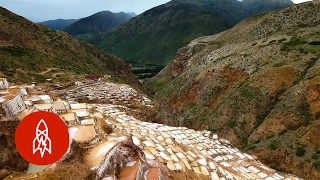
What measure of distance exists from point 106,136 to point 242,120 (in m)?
28.9

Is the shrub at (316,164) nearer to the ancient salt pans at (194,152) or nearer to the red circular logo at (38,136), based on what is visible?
the ancient salt pans at (194,152)

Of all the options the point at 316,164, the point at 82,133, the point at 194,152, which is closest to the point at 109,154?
the point at 82,133

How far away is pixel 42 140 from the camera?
367 centimetres

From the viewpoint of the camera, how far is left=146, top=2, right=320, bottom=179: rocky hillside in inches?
1005

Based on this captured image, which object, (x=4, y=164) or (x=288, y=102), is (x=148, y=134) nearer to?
(x=4, y=164)

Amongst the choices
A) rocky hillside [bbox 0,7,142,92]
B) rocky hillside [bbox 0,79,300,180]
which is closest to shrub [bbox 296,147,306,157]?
rocky hillside [bbox 0,79,300,180]

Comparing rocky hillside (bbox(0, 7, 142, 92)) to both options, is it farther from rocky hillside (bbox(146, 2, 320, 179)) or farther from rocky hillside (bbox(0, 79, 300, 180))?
rocky hillside (bbox(0, 79, 300, 180))

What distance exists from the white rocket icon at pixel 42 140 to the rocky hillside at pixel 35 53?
67.3 ft

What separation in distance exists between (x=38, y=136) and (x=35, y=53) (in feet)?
Answer: 118

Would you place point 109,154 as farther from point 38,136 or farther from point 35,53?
point 35,53

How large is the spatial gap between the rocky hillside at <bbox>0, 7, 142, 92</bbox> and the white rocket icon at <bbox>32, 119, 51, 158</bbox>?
→ 20.5 metres

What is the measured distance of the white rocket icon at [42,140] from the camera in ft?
12.1

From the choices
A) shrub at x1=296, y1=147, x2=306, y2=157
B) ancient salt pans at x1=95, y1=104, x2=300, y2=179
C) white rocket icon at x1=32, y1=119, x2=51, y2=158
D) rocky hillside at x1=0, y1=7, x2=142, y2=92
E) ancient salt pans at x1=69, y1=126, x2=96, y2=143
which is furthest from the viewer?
rocky hillside at x1=0, y1=7, x2=142, y2=92

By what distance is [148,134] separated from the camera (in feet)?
35.6
